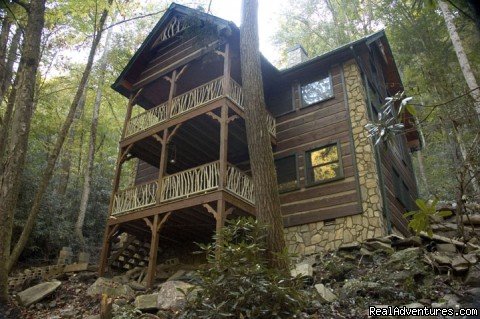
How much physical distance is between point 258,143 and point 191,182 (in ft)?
15.9

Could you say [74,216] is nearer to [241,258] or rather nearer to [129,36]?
[129,36]

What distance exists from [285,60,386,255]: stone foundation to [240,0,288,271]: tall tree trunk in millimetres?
5100

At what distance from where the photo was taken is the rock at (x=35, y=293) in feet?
28.5

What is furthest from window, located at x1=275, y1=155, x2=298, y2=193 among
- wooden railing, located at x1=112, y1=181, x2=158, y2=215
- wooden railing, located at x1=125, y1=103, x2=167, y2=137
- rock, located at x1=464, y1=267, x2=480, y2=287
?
rock, located at x1=464, y1=267, x2=480, y2=287

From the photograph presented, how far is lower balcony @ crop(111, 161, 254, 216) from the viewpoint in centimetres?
1034

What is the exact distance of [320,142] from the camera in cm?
1240

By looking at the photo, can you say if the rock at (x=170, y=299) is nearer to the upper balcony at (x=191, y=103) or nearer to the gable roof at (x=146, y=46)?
the upper balcony at (x=191, y=103)

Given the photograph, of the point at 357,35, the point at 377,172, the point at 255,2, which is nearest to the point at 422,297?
the point at 377,172

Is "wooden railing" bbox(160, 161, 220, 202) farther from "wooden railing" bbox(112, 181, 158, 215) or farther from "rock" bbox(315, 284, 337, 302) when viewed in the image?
"rock" bbox(315, 284, 337, 302)

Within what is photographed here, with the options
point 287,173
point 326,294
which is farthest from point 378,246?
point 287,173

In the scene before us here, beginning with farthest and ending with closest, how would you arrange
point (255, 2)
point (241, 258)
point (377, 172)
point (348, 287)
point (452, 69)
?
point (452, 69) → point (377, 172) → point (255, 2) → point (348, 287) → point (241, 258)

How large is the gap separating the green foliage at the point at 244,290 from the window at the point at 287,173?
757 centimetres

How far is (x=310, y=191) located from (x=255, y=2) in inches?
255

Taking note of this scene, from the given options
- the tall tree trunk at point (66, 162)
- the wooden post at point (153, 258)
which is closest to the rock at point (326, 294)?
the wooden post at point (153, 258)
